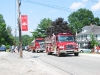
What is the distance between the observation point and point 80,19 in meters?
123

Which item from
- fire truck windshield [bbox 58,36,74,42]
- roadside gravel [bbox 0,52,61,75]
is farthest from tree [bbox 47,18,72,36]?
roadside gravel [bbox 0,52,61,75]

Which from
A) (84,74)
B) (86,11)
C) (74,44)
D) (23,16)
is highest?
(86,11)

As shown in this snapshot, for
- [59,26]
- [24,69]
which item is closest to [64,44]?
[24,69]

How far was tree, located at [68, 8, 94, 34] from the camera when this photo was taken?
120m

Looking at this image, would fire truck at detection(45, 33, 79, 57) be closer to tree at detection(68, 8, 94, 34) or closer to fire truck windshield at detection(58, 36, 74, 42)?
fire truck windshield at detection(58, 36, 74, 42)

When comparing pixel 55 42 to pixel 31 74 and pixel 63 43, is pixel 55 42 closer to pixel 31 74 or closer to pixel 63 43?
pixel 63 43

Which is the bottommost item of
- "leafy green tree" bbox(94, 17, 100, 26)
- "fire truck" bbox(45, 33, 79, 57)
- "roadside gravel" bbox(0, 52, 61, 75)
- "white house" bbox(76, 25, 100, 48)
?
"roadside gravel" bbox(0, 52, 61, 75)

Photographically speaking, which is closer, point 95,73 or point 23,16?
point 95,73

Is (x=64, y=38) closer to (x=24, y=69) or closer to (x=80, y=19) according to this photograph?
(x=24, y=69)

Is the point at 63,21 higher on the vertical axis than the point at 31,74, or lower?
higher

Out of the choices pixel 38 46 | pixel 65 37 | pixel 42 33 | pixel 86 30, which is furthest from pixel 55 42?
pixel 42 33

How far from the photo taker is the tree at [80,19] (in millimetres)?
119762

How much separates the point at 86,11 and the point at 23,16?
309 ft

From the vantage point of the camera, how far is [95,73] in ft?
→ 45.9
